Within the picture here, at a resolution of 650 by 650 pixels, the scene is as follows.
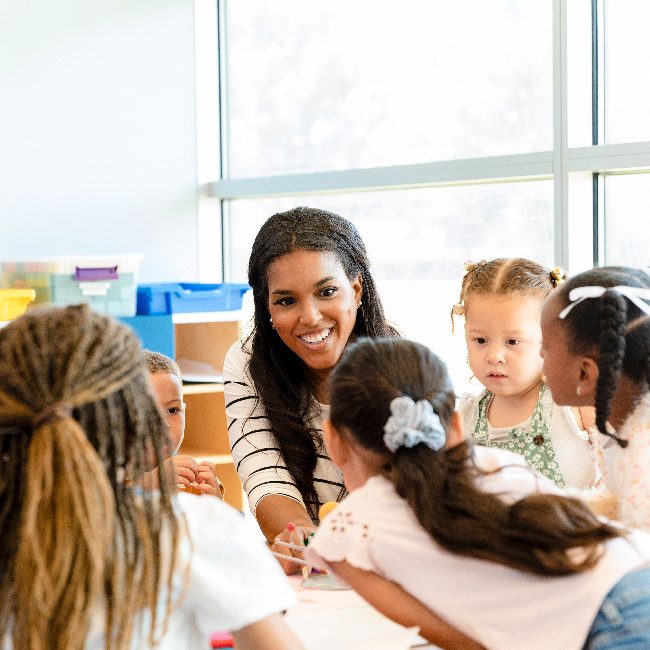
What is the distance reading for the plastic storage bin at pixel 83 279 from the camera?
2979mm

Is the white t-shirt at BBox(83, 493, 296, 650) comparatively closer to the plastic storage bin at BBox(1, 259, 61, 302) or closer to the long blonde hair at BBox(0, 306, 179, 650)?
the long blonde hair at BBox(0, 306, 179, 650)

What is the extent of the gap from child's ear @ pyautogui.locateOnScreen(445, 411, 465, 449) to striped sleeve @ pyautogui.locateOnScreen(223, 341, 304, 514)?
2.22 ft

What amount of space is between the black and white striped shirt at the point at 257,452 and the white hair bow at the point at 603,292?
68cm

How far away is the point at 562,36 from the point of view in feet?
9.71

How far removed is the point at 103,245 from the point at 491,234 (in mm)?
1432

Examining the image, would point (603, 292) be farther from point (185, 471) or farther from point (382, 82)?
point (382, 82)

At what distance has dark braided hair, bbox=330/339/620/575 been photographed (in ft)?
3.86

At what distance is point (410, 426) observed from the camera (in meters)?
1.28

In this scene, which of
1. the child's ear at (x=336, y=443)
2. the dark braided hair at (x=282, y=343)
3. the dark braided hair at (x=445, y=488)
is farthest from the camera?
the dark braided hair at (x=282, y=343)

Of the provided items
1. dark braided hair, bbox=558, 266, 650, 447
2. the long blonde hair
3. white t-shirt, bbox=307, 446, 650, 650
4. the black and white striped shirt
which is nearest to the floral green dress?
the black and white striped shirt

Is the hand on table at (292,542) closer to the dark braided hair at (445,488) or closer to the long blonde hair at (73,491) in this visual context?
the dark braided hair at (445,488)

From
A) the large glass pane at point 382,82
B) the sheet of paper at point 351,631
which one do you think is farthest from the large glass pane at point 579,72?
the sheet of paper at point 351,631

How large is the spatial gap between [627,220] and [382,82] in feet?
3.54

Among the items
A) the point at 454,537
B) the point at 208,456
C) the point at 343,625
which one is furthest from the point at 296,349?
the point at 208,456
